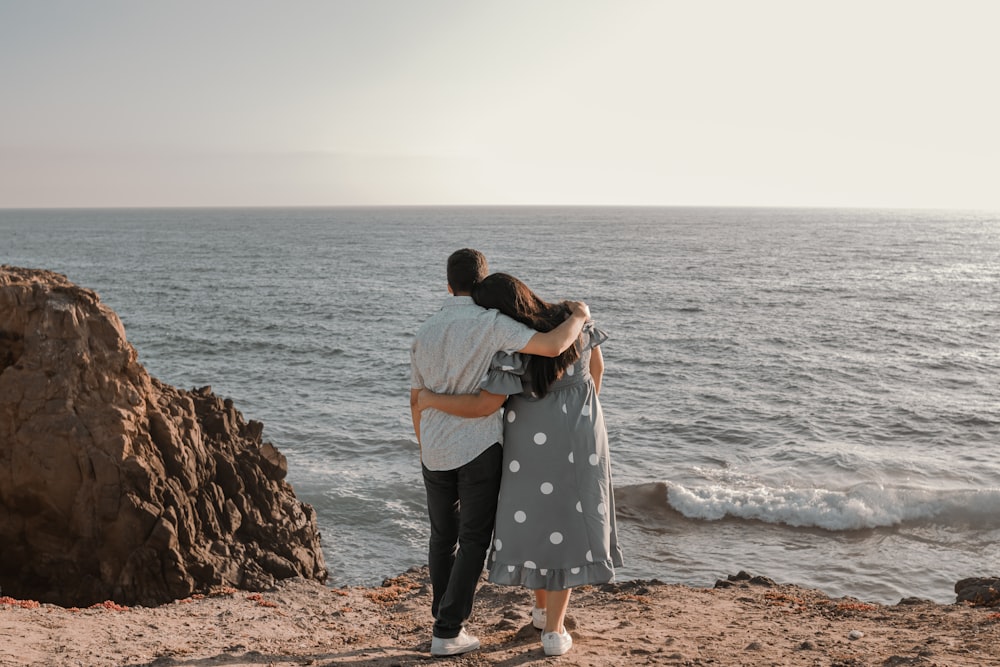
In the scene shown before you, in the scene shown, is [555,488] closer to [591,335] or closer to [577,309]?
[591,335]

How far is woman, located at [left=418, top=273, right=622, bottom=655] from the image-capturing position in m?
4.40

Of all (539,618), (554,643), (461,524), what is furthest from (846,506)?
(461,524)

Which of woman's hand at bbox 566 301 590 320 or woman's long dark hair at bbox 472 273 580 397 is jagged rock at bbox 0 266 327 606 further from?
woman's hand at bbox 566 301 590 320

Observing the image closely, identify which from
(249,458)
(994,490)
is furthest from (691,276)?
(249,458)

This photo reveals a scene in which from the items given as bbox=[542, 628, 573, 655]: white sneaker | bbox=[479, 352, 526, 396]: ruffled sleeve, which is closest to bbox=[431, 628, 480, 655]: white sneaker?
bbox=[542, 628, 573, 655]: white sneaker

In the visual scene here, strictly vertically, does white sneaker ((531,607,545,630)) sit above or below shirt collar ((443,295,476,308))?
below

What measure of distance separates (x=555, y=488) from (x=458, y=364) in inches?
36.1

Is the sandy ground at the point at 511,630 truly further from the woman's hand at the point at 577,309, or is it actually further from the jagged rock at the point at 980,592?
the woman's hand at the point at 577,309

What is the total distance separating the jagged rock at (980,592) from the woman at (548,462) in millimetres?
5230

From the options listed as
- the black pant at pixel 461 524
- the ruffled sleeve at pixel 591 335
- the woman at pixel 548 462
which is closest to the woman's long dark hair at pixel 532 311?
the woman at pixel 548 462

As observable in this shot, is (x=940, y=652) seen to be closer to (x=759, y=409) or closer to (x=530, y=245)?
(x=759, y=409)

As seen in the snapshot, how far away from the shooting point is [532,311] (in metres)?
4.39

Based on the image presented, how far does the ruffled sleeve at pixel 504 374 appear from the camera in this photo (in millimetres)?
4320

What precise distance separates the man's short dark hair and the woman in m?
0.08
